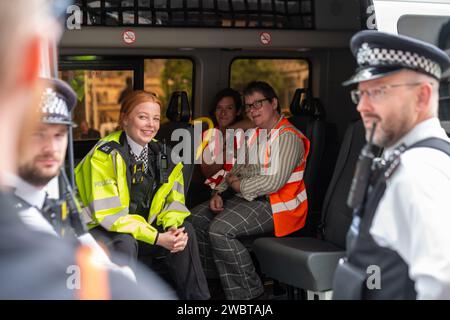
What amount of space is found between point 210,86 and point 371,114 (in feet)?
10.1

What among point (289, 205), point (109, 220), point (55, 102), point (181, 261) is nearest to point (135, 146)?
point (109, 220)

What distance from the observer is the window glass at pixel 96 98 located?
15.5 feet

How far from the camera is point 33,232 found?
2.96 ft

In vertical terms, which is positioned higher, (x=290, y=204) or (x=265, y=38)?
(x=265, y=38)

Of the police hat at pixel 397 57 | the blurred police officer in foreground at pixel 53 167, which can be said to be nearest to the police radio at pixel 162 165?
the blurred police officer in foreground at pixel 53 167

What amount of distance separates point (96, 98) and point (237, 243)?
5.03 ft

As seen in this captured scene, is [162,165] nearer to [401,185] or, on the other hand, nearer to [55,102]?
[55,102]

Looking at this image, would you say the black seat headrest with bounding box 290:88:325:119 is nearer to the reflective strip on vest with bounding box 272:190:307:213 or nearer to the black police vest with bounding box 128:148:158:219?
the reflective strip on vest with bounding box 272:190:307:213

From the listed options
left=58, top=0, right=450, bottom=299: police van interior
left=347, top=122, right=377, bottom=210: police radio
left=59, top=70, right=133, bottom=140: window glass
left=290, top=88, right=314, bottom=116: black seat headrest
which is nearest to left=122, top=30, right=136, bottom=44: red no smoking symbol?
left=58, top=0, right=450, bottom=299: police van interior

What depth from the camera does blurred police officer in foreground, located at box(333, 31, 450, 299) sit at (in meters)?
1.97

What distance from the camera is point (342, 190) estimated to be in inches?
147

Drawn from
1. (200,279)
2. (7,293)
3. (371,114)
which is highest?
(371,114)
